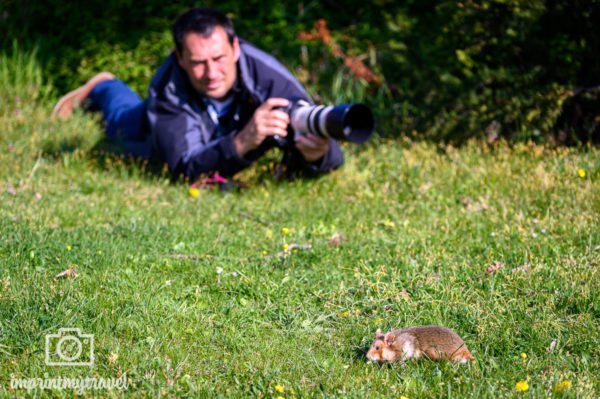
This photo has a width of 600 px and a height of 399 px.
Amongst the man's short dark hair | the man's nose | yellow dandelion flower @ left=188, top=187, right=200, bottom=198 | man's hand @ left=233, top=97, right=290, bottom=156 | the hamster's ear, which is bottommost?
yellow dandelion flower @ left=188, top=187, right=200, bottom=198

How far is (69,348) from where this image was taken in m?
3.01

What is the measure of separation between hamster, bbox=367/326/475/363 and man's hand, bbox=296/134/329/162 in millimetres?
2605

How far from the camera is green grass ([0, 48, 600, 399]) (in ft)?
9.60

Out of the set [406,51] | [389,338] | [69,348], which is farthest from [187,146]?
[389,338]

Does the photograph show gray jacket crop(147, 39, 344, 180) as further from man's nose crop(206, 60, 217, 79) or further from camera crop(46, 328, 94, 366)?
camera crop(46, 328, 94, 366)

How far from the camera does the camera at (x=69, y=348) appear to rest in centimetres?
295

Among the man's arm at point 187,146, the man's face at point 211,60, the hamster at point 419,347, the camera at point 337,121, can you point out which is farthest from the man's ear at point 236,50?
the hamster at point 419,347

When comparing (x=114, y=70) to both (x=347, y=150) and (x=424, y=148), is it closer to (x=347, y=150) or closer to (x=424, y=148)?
(x=347, y=150)

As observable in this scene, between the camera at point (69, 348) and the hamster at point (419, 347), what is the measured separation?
116 cm

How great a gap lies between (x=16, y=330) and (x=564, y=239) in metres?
2.99

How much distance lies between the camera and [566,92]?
19.0 ft

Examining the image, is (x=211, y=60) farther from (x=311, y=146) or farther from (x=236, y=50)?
(x=311, y=146)

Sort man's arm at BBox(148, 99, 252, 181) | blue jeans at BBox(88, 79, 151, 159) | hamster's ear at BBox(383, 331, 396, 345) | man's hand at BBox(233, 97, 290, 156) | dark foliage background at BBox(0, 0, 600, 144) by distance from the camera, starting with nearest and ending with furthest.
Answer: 1. hamster's ear at BBox(383, 331, 396, 345)
2. man's hand at BBox(233, 97, 290, 156)
3. man's arm at BBox(148, 99, 252, 181)
4. dark foliage background at BBox(0, 0, 600, 144)
5. blue jeans at BBox(88, 79, 151, 159)

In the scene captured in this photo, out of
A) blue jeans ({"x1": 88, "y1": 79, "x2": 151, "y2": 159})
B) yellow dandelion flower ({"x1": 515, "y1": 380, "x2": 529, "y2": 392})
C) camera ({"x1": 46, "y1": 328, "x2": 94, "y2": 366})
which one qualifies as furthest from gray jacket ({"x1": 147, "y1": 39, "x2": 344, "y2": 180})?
yellow dandelion flower ({"x1": 515, "y1": 380, "x2": 529, "y2": 392})
